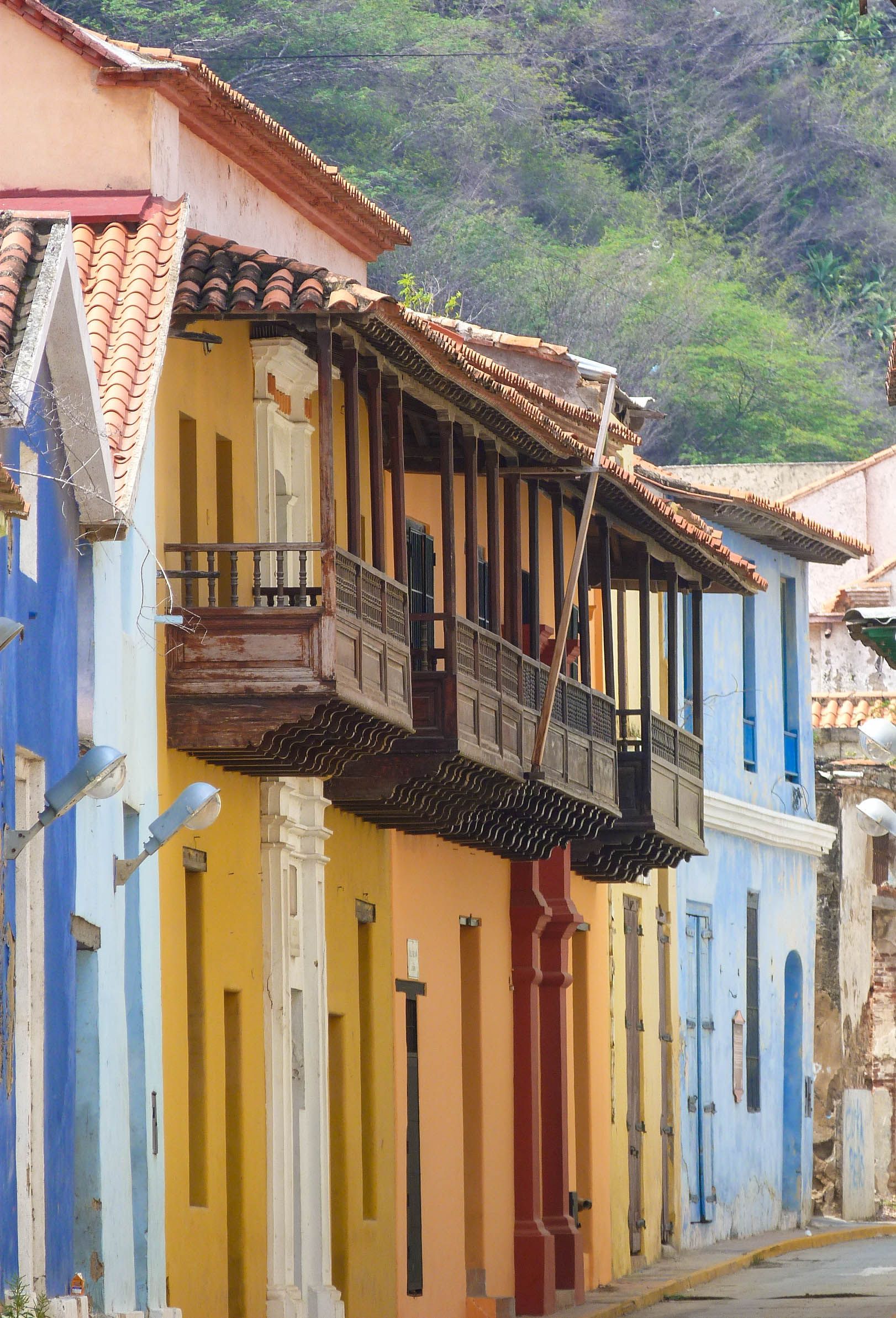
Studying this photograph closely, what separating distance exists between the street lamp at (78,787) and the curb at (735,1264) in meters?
10.8

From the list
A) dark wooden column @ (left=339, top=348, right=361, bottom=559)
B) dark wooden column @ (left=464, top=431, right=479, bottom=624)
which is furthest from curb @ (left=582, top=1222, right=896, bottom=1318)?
dark wooden column @ (left=339, top=348, right=361, bottom=559)

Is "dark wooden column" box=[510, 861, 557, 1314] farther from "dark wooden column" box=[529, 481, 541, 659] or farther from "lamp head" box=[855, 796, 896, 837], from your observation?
"lamp head" box=[855, 796, 896, 837]

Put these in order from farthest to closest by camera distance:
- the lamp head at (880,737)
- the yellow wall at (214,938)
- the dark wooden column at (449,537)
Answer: the dark wooden column at (449,537)
the lamp head at (880,737)
the yellow wall at (214,938)

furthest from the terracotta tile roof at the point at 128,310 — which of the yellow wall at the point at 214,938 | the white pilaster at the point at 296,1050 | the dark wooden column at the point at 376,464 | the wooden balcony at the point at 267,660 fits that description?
the white pilaster at the point at 296,1050

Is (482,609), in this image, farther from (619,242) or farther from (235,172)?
(619,242)

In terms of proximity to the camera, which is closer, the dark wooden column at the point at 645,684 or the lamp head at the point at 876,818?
the lamp head at the point at 876,818

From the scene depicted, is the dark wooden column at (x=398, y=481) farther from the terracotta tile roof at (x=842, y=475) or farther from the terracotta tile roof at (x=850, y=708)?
the terracotta tile roof at (x=842, y=475)

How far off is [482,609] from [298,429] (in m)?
4.14

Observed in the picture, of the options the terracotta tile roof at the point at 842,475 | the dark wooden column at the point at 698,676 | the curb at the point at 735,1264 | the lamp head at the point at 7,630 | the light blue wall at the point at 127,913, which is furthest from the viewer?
the terracotta tile roof at the point at 842,475

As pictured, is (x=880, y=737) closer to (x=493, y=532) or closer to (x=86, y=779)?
(x=493, y=532)

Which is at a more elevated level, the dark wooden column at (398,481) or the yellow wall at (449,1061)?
the dark wooden column at (398,481)

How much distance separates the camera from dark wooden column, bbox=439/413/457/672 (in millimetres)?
19484

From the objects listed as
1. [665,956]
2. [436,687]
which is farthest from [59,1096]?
[665,956]

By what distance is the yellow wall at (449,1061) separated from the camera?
22.0 m
